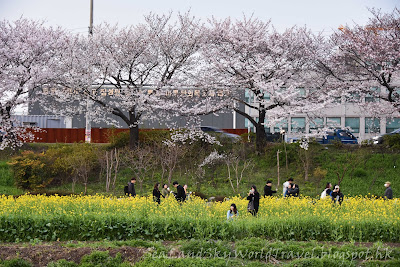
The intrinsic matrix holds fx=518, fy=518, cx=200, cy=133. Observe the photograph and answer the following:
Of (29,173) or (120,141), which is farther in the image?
(120,141)

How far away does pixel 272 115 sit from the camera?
27.8 m

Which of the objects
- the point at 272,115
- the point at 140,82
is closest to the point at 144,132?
the point at 140,82

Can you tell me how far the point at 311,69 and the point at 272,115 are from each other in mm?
4787

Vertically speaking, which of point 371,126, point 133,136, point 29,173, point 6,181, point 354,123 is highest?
point 354,123

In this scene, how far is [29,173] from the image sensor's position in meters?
25.2

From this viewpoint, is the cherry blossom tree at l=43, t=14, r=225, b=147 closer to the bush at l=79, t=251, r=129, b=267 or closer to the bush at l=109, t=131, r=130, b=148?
the bush at l=109, t=131, r=130, b=148

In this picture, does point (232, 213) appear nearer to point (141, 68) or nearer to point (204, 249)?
point (204, 249)

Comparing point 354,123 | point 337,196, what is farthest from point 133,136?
point 354,123

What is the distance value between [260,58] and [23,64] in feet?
46.0

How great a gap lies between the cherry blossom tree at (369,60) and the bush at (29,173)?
1650 centimetres

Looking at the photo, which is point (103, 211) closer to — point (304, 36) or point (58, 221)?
point (58, 221)

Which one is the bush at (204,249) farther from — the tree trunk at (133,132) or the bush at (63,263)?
the tree trunk at (133,132)

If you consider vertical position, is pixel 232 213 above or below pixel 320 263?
above

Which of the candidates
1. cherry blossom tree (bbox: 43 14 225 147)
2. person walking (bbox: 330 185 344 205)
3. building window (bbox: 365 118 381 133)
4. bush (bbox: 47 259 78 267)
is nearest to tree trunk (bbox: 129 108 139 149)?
cherry blossom tree (bbox: 43 14 225 147)
